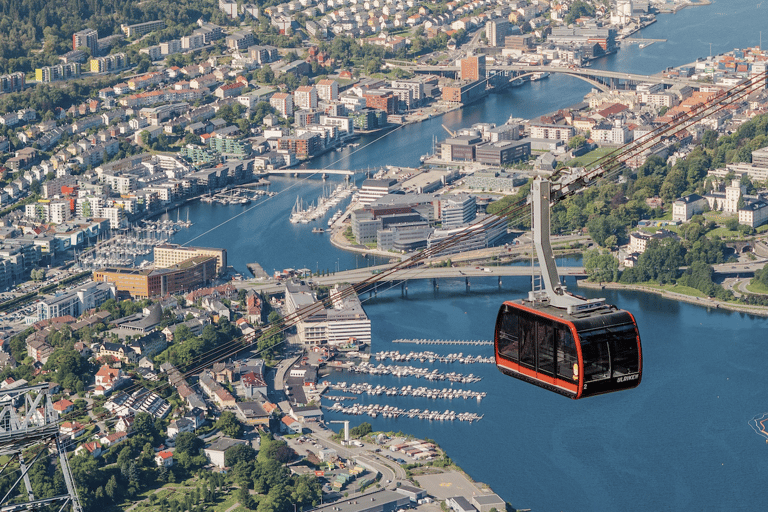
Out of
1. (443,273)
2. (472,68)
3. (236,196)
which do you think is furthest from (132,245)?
(472,68)

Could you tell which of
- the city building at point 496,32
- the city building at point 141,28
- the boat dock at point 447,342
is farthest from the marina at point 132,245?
the city building at point 496,32

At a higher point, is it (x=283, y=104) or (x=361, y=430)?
(x=283, y=104)

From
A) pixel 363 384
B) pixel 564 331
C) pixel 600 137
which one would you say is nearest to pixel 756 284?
pixel 363 384

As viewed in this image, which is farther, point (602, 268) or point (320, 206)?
point (320, 206)

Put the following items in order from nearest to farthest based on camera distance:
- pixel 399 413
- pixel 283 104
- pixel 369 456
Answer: pixel 369 456 → pixel 399 413 → pixel 283 104

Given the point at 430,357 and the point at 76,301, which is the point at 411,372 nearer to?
the point at 430,357

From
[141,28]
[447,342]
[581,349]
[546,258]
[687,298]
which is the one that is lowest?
[687,298]

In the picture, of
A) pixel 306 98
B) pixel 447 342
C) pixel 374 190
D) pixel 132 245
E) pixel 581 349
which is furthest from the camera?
pixel 306 98
